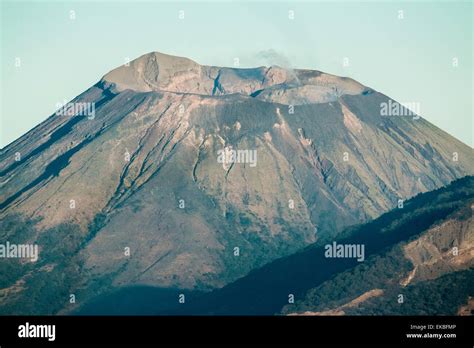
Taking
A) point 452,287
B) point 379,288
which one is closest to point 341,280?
point 379,288
